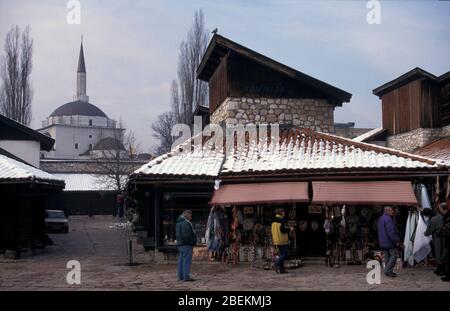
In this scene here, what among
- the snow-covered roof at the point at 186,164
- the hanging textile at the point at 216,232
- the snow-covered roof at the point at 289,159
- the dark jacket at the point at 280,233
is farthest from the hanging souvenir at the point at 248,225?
the dark jacket at the point at 280,233

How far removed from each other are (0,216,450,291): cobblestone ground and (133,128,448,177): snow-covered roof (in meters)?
2.64

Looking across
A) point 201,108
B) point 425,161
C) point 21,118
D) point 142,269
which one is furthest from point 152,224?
point 21,118

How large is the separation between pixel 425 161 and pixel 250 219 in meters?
5.15

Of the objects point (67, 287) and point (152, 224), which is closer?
point (67, 287)

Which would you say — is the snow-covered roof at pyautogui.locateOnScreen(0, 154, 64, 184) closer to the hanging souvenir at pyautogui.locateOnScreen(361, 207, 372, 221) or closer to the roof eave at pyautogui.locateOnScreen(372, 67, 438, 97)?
the hanging souvenir at pyautogui.locateOnScreen(361, 207, 372, 221)

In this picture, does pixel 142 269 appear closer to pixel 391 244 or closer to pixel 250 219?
pixel 250 219

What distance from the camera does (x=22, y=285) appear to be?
12.3 meters

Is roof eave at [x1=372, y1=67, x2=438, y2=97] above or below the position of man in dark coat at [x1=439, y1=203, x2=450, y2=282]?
above

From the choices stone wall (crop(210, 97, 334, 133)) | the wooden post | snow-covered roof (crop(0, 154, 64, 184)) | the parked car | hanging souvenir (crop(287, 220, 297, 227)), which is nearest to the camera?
hanging souvenir (crop(287, 220, 297, 227))

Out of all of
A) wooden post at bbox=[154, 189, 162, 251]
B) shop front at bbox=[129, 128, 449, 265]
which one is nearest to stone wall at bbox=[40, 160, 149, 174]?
wooden post at bbox=[154, 189, 162, 251]

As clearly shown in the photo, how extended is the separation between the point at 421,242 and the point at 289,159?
429 centimetres

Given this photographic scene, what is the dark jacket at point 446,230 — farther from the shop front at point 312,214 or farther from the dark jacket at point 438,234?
the shop front at point 312,214

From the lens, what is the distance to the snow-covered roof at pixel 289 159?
15.6 metres

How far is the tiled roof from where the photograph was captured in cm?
2080
